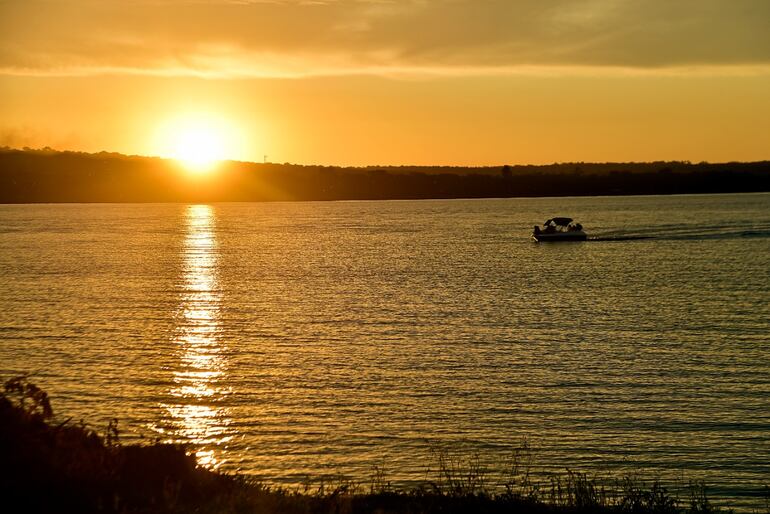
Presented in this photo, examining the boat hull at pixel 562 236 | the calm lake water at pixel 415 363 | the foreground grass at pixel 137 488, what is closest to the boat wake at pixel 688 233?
the boat hull at pixel 562 236

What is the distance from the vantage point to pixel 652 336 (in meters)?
50.2

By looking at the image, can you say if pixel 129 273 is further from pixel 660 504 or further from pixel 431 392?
pixel 660 504

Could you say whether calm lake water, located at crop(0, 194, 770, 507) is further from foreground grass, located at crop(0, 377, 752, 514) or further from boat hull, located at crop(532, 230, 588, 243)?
boat hull, located at crop(532, 230, 588, 243)

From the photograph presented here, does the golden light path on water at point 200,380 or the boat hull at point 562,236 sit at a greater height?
the golden light path on water at point 200,380

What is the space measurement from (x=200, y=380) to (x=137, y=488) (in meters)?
24.3

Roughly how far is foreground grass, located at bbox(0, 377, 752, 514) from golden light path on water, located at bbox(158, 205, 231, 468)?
821 centimetres

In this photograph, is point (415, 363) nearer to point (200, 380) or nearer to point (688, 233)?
point (200, 380)

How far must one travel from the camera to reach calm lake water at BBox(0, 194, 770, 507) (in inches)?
1090

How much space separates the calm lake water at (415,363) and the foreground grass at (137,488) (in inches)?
287

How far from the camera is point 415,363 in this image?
4172 cm

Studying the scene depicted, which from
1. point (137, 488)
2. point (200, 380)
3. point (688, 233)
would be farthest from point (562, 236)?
point (137, 488)

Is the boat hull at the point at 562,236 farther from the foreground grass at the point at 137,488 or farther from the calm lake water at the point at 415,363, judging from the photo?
the foreground grass at the point at 137,488

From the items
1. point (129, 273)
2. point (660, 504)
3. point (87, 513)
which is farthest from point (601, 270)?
point (87, 513)

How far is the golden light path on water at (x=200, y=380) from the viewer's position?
29.3 metres
